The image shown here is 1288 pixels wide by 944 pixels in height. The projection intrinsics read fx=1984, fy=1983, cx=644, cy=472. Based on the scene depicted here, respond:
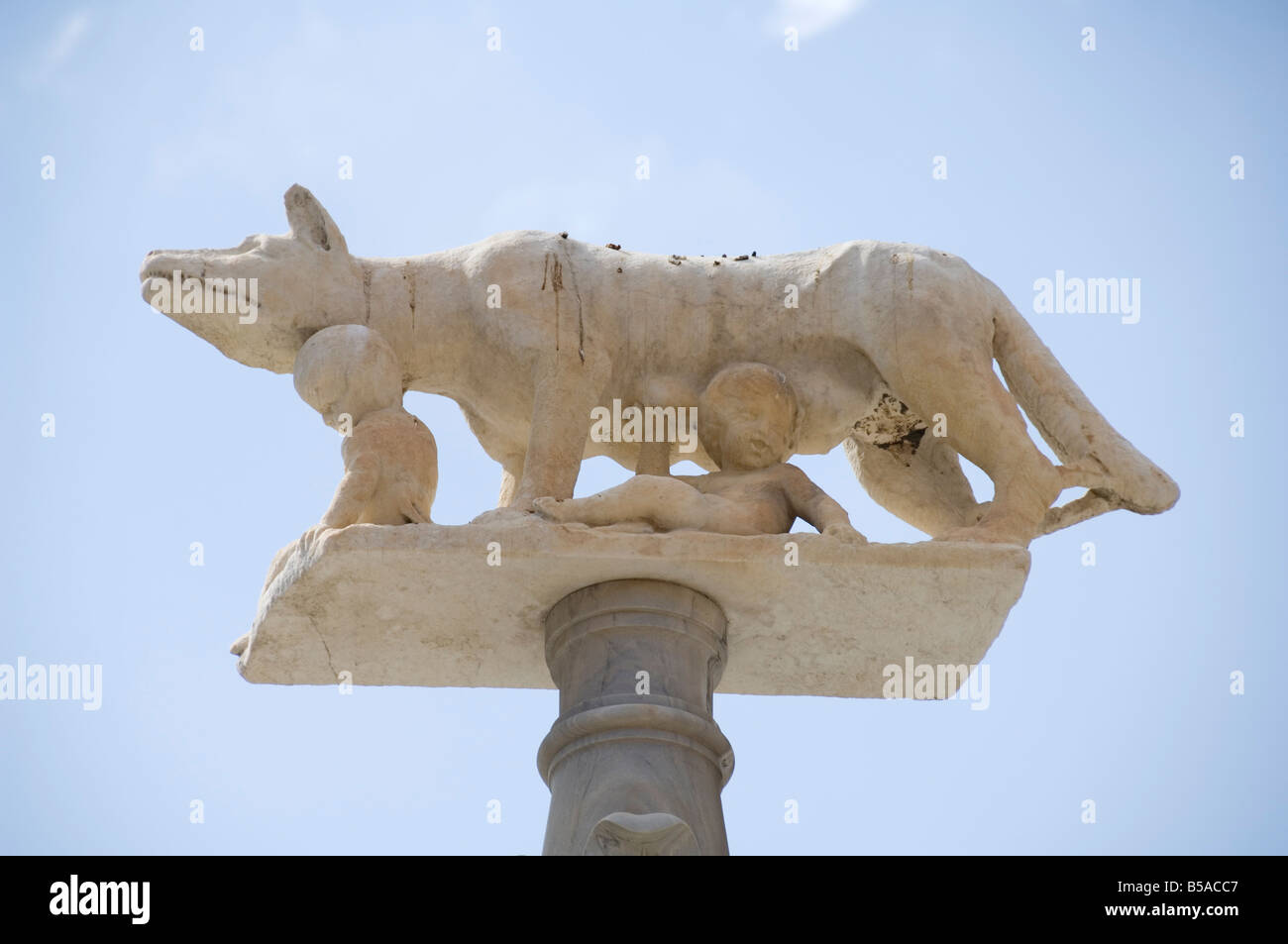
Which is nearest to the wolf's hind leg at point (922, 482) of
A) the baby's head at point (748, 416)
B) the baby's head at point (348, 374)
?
the baby's head at point (748, 416)

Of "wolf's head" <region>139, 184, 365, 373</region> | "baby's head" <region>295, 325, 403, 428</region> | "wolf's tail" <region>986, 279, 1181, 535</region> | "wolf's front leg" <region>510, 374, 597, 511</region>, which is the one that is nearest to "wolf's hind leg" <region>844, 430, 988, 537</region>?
"wolf's tail" <region>986, 279, 1181, 535</region>

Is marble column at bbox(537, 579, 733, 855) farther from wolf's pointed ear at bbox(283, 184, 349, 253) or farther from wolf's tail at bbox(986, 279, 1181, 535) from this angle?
wolf's pointed ear at bbox(283, 184, 349, 253)

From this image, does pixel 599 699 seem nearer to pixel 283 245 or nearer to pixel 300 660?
pixel 300 660

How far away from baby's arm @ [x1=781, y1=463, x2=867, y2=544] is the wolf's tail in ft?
3.55

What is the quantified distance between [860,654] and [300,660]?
100 inches

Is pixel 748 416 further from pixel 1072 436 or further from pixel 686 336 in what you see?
pixel 1072 436

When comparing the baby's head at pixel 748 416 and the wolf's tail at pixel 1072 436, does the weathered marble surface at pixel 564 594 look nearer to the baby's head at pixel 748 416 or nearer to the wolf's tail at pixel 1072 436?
the baby's head at pixel 748 416

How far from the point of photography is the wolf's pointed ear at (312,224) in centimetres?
945

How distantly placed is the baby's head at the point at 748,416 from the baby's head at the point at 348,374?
4.74ft

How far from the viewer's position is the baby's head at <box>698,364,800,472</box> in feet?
29.5

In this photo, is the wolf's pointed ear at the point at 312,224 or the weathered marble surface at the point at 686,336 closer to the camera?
the weathered marble surface at the point at 686,336

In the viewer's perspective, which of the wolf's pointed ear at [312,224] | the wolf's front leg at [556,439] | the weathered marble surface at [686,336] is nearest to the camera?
the wolf's front leg at [556,439]

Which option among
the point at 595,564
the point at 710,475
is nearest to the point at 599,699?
the point at 595,564

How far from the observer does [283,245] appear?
941 cm
